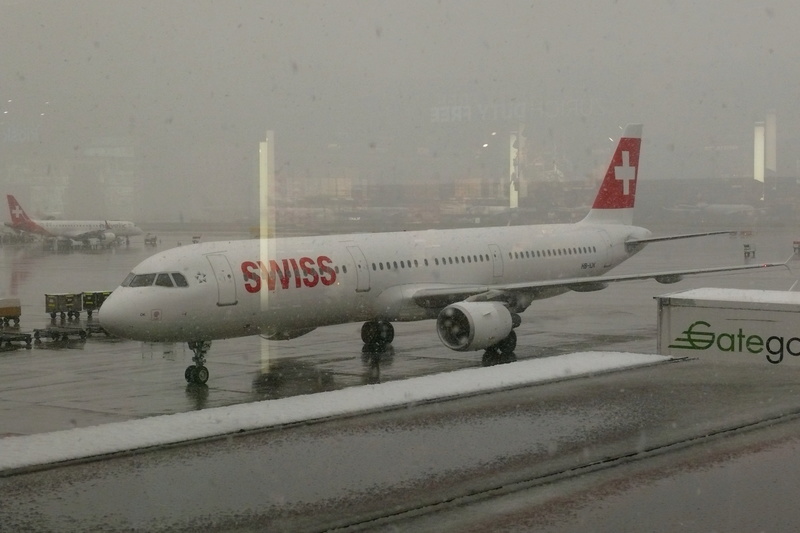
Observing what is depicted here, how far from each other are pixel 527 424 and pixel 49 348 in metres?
19.4

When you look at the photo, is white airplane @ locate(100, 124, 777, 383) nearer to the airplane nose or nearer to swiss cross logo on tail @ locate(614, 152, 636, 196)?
the airplane nose

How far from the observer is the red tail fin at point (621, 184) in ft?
124

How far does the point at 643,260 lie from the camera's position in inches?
2972

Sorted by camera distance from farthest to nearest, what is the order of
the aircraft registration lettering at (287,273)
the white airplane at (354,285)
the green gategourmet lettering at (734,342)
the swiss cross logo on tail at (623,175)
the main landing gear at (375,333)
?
1. the swiss cross logo on tail at (623,175)
2. the main landing gear at (375,333)
3. the aircraft registration lettering at (287,273)
4. the white airplane at (354,285)
5. the green gategourmet lettering at (734,342)

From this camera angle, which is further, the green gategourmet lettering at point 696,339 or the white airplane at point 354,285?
the white airplane at point 354,285

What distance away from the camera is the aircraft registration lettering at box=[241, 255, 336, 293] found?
24.5 meters

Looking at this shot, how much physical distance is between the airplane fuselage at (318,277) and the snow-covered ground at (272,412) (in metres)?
5.61

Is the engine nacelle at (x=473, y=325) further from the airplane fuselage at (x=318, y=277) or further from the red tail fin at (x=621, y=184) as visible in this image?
the red tail fin at (x=621, y=184)

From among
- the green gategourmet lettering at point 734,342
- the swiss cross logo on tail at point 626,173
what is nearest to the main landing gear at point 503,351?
the green gategourmet lettering at point 734,342

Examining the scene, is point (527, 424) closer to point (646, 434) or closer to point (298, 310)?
point (646, 434)

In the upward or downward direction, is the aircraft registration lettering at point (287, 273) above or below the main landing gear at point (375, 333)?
above

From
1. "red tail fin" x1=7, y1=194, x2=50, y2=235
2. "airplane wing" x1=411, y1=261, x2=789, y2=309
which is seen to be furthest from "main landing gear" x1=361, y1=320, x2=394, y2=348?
"red tail fin" x1=7, y1=194, x2=50, y2=235

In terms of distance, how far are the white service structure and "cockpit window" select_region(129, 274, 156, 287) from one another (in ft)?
39.8

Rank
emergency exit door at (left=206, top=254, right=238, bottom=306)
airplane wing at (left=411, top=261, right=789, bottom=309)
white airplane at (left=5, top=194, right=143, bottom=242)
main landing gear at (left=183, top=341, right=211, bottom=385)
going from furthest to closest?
white airplane at (left=5, top=194, right=143, bottom=242) → airplane wing at (left=411, top=261, right=789, bottom=309) → emergency exit door at (left=206, top=254, right=238, bottom=306) → main landing gear at (left=183, top=341, right=211, bottom=385)
